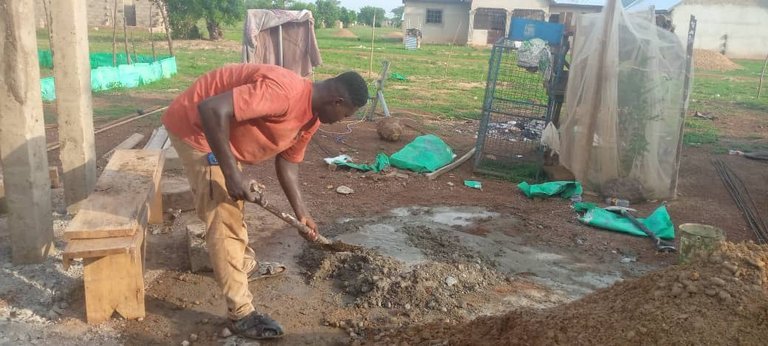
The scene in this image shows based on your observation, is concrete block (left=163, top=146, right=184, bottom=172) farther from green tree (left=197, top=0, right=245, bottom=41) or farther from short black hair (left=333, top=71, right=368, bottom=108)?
green tree (left=197, top=0, right=245, bottom=41)

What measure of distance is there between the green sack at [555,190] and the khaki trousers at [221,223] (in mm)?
4204

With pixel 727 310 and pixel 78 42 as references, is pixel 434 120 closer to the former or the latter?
pixel 78 42

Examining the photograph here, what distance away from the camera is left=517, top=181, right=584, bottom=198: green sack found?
666cm

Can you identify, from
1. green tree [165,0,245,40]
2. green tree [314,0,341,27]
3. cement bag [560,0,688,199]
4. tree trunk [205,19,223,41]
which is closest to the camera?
cement bag [560,0,688,199]

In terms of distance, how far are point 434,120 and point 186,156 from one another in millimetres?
8225

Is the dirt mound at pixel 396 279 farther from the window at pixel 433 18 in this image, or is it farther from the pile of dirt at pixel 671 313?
the window at pixel 433 18

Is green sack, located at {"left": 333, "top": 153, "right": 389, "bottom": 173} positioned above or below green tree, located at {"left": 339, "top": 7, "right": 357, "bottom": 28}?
below

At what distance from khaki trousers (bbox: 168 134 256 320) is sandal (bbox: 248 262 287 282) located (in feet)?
2.11

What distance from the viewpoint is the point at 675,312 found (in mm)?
2523

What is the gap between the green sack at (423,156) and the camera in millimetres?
7330

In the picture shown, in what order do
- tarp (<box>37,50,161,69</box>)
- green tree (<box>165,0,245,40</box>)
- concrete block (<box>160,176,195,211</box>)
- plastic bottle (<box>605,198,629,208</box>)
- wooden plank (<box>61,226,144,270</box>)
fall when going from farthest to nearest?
green tree (<box>165,0,245,40</box>)
tarp (<box>37,50,161,69</box>)
plastic bottle (<box>605,198,629,208</box>)
concrete block (<box>160,176,195,211</box>)
wooden plank (<box>61,226,144,270</box>)

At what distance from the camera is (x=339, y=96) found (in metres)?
2.99

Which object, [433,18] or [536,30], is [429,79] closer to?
[536,30]

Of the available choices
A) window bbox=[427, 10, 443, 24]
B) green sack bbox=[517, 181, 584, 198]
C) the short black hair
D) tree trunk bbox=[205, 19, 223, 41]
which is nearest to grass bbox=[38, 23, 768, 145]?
tree trunk bbox=[205, 19, 223, 41]
